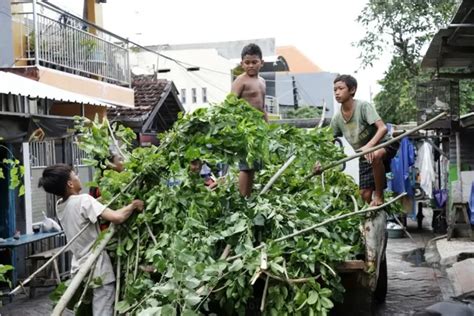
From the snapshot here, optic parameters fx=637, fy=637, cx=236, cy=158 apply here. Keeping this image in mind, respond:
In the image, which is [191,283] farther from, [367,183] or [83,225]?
[367,183]

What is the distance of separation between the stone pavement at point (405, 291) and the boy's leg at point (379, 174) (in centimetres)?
142

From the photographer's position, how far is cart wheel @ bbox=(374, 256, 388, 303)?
7.11 m

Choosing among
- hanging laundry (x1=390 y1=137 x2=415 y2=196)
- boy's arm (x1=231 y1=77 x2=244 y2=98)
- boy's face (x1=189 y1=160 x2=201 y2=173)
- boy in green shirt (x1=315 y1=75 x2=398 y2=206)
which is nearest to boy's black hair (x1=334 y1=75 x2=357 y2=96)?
boy in green shirt (x1=315 y1=75 x2=398 y2=206)

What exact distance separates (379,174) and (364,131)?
0.55 meters

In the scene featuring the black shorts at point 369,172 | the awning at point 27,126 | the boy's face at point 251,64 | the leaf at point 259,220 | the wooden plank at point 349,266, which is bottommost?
the wooden plank at point 349,266

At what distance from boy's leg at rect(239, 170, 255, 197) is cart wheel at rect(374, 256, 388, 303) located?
2384mm

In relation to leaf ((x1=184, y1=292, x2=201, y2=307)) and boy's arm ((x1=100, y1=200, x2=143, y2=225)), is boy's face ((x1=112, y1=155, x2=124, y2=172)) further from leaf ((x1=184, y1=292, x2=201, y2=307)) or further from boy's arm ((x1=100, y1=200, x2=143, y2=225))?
leaf ((x1=184, y1=292, x2=201, y2=307))

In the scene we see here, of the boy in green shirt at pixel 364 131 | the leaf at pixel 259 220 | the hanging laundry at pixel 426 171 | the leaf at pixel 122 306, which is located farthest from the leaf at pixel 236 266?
the hanging laundry at pixel 426 171

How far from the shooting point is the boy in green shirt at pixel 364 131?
6.34 m

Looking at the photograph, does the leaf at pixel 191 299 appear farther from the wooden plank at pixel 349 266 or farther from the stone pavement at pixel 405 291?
the stone pavement at pixel 405 291

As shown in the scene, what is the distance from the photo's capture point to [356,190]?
660 cm

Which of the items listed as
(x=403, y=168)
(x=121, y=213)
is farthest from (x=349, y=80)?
(x=403, y=168)

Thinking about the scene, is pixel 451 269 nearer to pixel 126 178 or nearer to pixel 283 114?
pixel 126 178

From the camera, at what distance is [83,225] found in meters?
4.79
